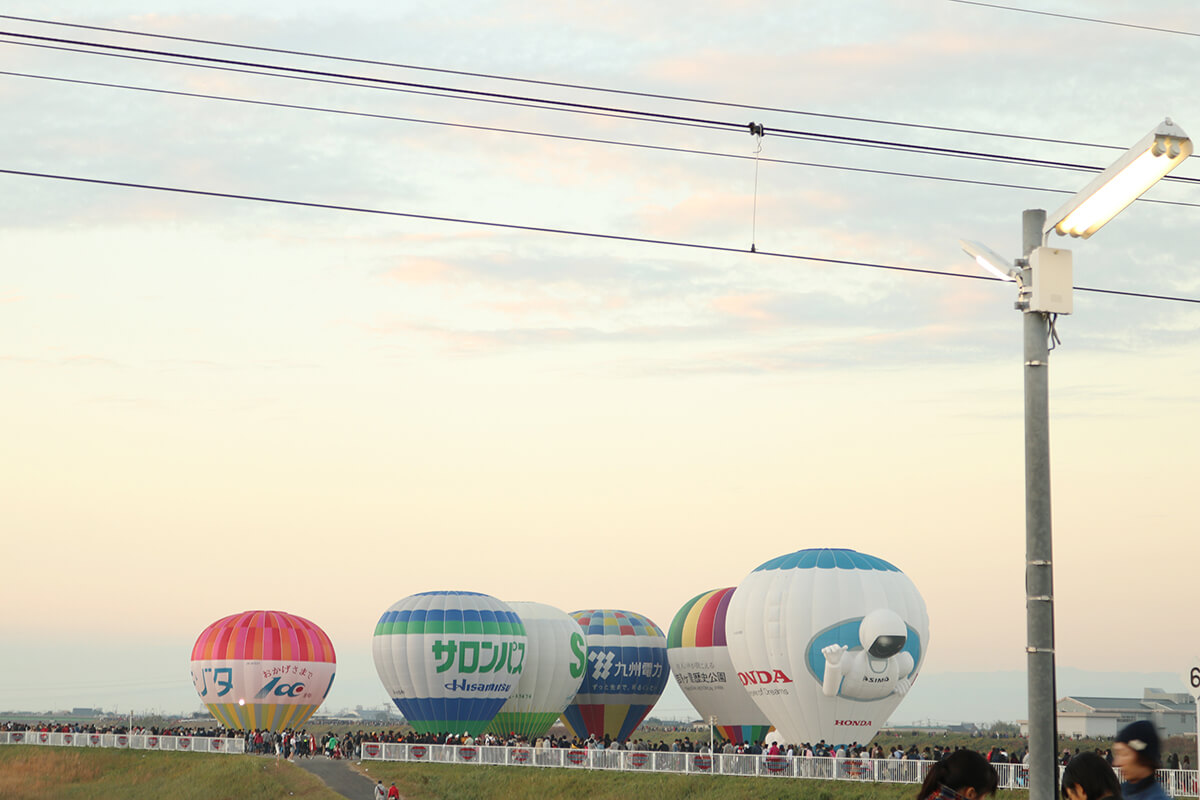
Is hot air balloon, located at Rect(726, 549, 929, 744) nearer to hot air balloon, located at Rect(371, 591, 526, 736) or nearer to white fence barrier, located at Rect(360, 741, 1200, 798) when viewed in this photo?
white fence barrier, located at Rect(360, 741, 1200, 798)

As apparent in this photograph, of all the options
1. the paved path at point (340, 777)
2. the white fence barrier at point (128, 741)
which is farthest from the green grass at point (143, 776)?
the white fence barrier at point (128, 741)

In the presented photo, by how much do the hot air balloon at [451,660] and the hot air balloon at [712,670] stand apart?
26.1ft

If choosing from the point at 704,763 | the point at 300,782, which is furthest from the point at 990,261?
the point at 300,782

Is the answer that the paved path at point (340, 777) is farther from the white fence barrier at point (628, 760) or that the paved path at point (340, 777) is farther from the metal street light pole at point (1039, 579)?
the metal street light pole at point (1039, 579)

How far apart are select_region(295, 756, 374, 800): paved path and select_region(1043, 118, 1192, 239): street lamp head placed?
42991 millimetres

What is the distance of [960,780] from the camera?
654 centimetres

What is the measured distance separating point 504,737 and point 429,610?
800cm

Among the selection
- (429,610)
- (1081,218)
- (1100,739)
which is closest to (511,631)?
(429,610)

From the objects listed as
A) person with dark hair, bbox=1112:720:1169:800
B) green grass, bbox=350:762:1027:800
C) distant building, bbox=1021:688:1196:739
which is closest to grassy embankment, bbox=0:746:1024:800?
green grass, bbox=350:762:1027:800

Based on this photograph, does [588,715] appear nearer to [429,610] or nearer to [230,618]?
[429,610]

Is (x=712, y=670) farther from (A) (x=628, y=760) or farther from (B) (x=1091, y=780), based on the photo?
(B) (x=1091, y=780)

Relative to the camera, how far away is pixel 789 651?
52.6 m

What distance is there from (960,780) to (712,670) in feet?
192

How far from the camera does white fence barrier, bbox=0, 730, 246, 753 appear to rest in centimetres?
5872
